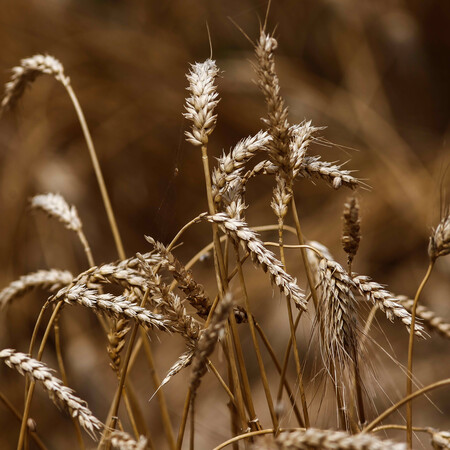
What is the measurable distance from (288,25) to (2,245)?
5.55 ft

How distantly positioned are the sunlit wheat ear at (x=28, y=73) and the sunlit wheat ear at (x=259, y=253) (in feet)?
1.43

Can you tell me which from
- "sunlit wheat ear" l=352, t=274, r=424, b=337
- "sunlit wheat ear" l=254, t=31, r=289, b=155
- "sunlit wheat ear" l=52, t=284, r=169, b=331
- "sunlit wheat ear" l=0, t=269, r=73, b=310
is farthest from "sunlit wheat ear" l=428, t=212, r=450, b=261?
"sunlit wheat ear" l=0, t=269, r=73, b=310

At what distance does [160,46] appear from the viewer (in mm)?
2529

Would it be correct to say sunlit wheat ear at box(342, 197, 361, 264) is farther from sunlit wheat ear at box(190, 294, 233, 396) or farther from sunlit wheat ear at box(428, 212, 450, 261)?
sunlit wheat ear at box(190, 294, 233, 396)

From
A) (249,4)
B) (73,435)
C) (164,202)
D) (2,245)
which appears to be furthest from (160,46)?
(164,202)

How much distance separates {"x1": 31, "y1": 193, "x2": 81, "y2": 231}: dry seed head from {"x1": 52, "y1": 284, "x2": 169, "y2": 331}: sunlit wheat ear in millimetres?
262

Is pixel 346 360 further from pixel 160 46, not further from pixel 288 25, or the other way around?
pixel 288 25

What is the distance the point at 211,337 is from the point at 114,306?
15 cm

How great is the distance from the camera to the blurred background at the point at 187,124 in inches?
89.0

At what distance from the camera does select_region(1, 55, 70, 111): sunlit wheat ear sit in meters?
0.84

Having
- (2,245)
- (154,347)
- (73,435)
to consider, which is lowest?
(73,435)

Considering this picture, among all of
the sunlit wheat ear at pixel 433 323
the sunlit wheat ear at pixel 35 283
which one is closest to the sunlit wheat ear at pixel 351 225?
the sunlit wheat ear at pixel 433 323

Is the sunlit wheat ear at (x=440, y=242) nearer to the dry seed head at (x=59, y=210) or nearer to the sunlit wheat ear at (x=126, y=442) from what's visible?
the sunlit wheat ear at (x=126, y=442)

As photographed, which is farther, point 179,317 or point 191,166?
point 191,166
